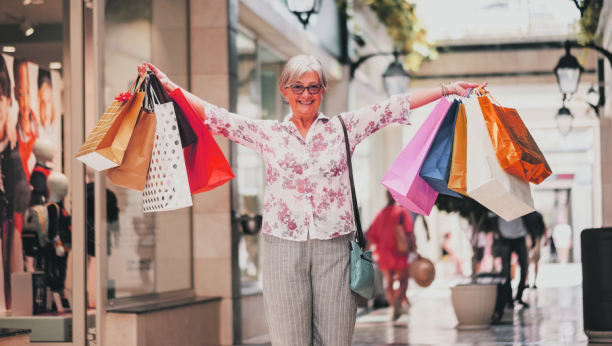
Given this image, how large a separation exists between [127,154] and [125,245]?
3101 millimetres

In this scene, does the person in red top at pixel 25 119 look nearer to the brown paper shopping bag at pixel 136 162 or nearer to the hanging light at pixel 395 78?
the brown paper shopping bag at pixel 136 162

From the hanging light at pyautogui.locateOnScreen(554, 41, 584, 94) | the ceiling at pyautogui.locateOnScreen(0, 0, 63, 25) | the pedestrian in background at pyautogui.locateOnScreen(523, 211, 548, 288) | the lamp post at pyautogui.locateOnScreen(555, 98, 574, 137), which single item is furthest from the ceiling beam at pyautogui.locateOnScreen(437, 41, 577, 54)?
the ceiling at pyautogui.locateOnScreen(0, 0, 63, 25)

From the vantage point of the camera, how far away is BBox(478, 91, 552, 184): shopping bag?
3.43m

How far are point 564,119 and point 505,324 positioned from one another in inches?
189

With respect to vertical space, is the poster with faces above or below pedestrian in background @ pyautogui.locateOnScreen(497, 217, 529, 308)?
above

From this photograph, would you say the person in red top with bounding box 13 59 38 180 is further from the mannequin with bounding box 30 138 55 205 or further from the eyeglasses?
the eyeglasses

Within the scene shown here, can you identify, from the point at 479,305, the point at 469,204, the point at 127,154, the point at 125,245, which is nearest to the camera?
the point at 127,154

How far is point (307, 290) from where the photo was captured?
318cm

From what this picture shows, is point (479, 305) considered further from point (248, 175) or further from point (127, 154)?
point (127, 154)

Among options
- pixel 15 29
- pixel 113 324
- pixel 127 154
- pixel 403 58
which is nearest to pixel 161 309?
pixel 113 324

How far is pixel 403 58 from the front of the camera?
48.4ft

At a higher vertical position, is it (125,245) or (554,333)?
(125,245)

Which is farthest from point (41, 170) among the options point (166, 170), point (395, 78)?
point (395, 78)

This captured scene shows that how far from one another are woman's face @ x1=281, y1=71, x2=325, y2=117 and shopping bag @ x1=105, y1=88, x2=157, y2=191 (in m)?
0.81
